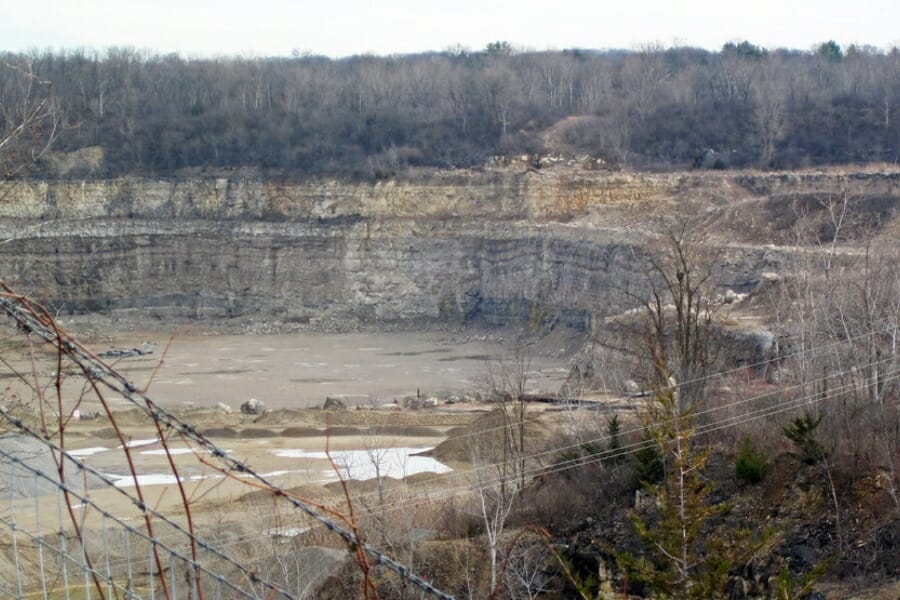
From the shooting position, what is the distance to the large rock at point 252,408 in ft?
128

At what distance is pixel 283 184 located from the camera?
67.3 m

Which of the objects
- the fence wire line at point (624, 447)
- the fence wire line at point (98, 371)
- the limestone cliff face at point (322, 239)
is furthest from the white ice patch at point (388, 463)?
the limestone cliff face at point (322, 239)

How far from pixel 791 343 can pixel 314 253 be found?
4024 centimetres

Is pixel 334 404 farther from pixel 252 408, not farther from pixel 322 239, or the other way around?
pixel 322 239

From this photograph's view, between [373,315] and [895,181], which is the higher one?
[895,181]

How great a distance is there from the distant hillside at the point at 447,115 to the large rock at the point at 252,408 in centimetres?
2970

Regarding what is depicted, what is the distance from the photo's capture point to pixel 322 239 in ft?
215

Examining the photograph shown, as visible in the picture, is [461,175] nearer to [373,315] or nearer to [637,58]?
[373,315]

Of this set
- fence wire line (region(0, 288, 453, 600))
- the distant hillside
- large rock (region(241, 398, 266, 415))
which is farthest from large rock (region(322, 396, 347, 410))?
fence wire line (region(0, 288, 453, 600))

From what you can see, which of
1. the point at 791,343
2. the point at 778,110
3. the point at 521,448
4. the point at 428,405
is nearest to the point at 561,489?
the point at 521,448

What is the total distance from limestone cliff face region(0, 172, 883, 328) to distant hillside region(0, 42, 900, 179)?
245cm

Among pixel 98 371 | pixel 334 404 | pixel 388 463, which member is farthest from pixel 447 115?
pixel 98 371

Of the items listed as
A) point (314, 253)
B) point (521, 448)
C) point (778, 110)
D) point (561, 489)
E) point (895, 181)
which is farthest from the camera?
point (778, 110)

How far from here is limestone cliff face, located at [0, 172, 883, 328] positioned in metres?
62.5
